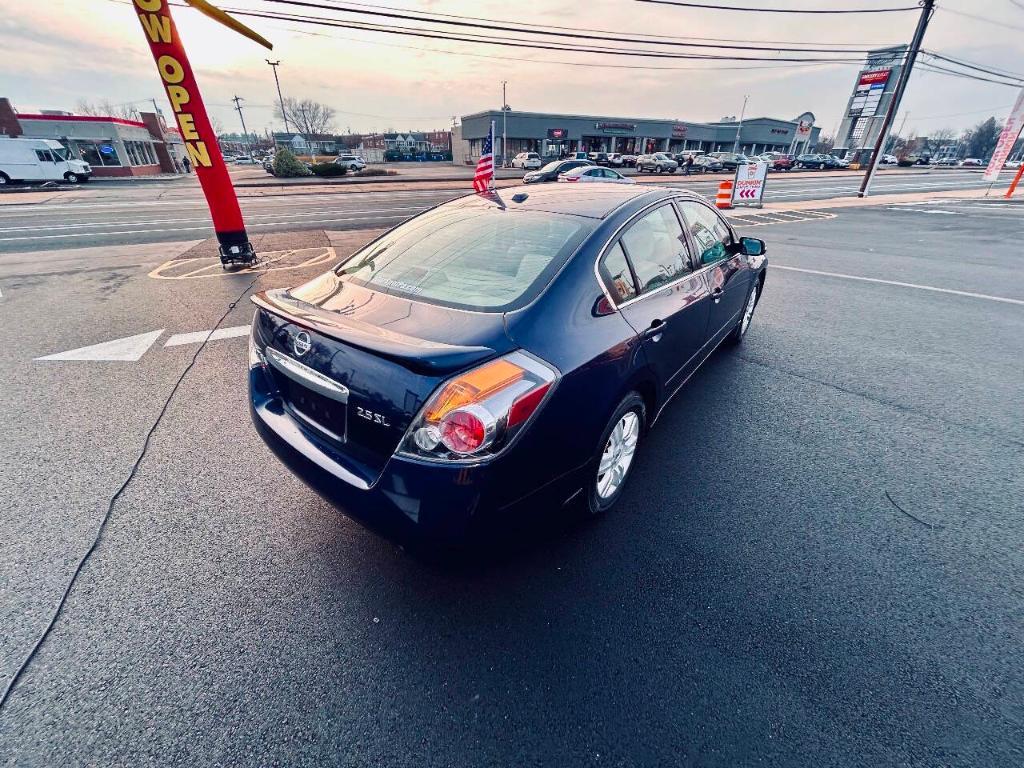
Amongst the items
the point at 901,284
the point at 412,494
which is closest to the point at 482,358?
the point at 412,494

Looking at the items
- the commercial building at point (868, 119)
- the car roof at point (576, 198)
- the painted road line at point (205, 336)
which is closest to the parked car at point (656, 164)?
the commercial building at point (868, 119)

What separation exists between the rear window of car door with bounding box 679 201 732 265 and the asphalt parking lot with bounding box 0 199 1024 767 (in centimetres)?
118

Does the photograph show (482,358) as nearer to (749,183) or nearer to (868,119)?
(749,183)

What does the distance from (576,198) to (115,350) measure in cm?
474

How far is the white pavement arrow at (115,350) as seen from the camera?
4.29 meters

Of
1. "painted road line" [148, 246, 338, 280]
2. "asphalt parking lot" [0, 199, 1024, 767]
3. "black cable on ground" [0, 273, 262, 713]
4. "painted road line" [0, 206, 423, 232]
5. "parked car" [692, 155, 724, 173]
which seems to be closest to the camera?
"asphalt parking lot" [0, 199, 1024, 767]

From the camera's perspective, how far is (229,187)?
712cm

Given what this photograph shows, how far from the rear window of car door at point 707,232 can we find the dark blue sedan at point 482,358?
332mm

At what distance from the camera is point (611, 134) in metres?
54.7

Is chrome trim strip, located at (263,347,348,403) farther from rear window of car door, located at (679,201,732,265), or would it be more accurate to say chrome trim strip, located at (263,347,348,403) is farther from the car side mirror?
the car side mirror

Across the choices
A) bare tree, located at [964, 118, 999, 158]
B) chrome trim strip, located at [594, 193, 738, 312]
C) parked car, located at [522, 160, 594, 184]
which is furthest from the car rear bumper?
bare tree, located at [964, 118, 999, 158]

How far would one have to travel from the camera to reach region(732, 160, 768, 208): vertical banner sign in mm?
16531

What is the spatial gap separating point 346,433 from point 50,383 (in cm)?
383

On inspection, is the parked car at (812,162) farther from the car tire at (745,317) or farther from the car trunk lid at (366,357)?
the car trunk lid at (366,357)
